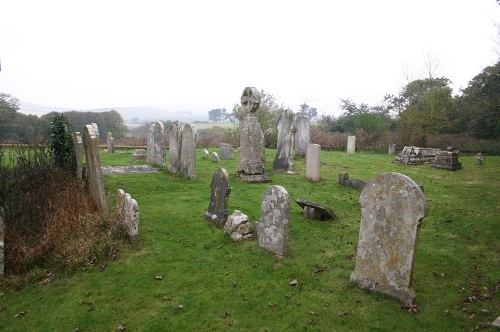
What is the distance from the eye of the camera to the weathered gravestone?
47.6ft

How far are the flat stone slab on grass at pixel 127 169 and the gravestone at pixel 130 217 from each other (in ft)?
26.1

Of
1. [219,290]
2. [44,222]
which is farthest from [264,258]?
[44,222]

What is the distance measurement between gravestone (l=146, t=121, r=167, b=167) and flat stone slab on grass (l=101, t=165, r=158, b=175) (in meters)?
0.68

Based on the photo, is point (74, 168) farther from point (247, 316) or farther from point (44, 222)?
point (247, 316)

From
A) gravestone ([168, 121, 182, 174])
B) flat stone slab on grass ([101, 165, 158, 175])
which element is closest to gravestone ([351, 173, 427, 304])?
gravestone ([168, 121, 182, 174])

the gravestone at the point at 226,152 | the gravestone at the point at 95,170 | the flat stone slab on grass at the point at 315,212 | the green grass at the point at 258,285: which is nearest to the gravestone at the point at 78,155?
the gravestone at the point at 95,170

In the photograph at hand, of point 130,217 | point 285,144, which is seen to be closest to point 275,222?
point 130,217

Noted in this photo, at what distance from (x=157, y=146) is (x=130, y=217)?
33.7 ft

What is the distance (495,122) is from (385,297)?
89.1 ft

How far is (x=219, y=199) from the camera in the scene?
27.8 ft

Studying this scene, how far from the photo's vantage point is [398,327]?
182 inches

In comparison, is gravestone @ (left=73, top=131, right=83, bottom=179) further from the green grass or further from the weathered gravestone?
the weathered gravestone

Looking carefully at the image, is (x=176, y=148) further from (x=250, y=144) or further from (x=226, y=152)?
(x=226, y=152)

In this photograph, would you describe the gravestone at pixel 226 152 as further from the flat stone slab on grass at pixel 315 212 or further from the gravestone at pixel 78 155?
the flat stone slab on grass at pixel 315 212
